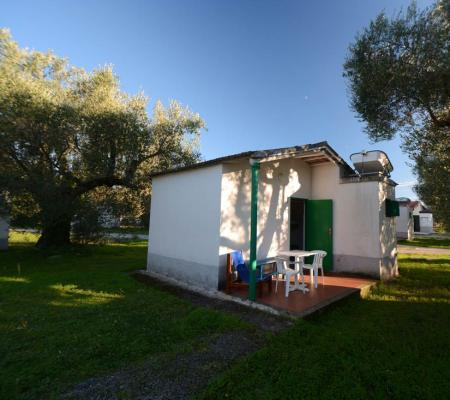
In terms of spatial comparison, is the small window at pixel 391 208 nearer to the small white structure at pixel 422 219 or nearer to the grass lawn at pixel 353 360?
the grass lawn at pixel 353 360

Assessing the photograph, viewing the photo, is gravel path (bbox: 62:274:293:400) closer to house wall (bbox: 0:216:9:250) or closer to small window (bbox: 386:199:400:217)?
small window (bbox: 386:199:400:217)

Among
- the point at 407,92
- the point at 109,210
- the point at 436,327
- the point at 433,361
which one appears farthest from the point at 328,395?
the point at 109,210

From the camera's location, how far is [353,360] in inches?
135

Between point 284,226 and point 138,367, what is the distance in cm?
632

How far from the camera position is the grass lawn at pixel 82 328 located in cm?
303

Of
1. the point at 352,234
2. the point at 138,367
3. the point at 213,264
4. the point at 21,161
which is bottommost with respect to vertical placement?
the point at 138,367

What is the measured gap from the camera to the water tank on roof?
8477 millimetres

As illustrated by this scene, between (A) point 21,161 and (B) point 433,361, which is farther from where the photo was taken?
(A) point 21,161

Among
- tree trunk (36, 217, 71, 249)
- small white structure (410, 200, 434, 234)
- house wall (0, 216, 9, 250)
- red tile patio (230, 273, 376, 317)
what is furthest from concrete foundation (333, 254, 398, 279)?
small white structure (410, 200, 434, 234)

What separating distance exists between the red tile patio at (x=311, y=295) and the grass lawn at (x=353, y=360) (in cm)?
27

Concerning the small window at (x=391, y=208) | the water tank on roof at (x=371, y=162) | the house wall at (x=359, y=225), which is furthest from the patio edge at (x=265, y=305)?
the water tank on roof at (x=371, y=162)

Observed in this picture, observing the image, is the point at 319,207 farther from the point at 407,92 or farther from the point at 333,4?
the point at 333,4

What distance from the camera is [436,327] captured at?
455cm

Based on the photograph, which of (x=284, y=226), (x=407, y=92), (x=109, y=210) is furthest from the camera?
(x=109, y=210)
